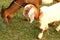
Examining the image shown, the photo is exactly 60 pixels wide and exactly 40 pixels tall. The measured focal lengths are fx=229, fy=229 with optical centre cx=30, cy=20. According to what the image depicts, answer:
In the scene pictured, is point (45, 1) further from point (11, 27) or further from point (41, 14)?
point (11, 27)

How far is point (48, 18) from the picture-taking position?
4289 millimetres

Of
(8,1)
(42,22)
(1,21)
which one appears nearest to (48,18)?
(42,22)

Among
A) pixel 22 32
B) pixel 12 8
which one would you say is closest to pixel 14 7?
pixel 12 8

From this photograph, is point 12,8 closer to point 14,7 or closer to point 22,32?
point 14,7

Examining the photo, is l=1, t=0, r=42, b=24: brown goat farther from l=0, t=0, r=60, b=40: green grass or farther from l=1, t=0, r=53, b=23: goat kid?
l=0, t=0, r=60, b=40: green grass

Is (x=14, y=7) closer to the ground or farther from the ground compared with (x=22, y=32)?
farther from the ground

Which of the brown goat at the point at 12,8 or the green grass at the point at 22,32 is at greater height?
the brown goat at the point at 12,8

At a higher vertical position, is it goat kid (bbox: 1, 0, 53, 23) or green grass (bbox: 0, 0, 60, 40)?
goat kid (bbox: 1, 0, 53, 23)

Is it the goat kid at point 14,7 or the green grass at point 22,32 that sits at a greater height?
the goat kid at point 14,7

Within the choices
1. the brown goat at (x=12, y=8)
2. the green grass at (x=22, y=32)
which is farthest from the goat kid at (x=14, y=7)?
the green grass at (x=22, y=32)

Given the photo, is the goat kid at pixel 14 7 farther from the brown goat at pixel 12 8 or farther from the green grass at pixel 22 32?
the green grass at pixel 22 32

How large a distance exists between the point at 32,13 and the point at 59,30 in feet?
3.35

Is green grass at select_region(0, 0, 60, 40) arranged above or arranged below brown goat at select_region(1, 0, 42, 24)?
below

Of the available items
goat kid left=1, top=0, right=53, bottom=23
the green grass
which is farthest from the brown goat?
the green grass
